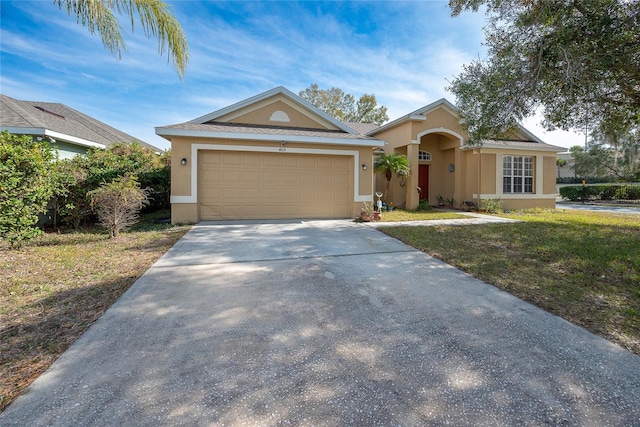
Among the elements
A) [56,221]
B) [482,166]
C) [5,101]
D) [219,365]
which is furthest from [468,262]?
[5,101]

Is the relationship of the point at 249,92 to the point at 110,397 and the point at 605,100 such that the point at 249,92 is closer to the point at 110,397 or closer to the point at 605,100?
the point at 605,100

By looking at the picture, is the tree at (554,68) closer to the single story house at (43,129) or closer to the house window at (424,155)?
the house window at (424,155)

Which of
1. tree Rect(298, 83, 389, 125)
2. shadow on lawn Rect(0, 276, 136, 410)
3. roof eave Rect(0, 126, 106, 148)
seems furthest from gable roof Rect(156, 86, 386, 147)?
tree Rect(298, 83, 389, 125)

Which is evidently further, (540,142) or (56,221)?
(540,142)

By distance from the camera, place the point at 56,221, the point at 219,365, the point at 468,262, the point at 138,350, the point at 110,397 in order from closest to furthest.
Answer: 1. the point at 110,397
2. the point at 219,365
3. the point at 138,350
4. the point at 468,262
5. the point at 56,221

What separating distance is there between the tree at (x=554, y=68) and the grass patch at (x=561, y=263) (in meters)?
2.82

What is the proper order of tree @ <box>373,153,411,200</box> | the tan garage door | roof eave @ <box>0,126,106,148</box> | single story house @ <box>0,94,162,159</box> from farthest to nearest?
tree @ <box>373,153,411,200</box> → the tan garage door → single story house @ <box>0,94,162,159</box> → roof eave @ <box>0,126,106,148</box>

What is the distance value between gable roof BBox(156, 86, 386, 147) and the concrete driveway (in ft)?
20.7

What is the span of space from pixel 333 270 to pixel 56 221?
865 centimetres

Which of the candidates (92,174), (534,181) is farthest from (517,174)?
(92,174)

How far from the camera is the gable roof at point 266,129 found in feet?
31.6

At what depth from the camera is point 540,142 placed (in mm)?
15117

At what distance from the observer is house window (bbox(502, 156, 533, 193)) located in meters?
14.6

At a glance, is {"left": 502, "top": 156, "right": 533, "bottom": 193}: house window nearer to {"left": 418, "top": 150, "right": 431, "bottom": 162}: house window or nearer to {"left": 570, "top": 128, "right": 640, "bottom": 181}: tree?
{"left": 418, "top": 150, "right": 431, "bottom": 162}: house window
